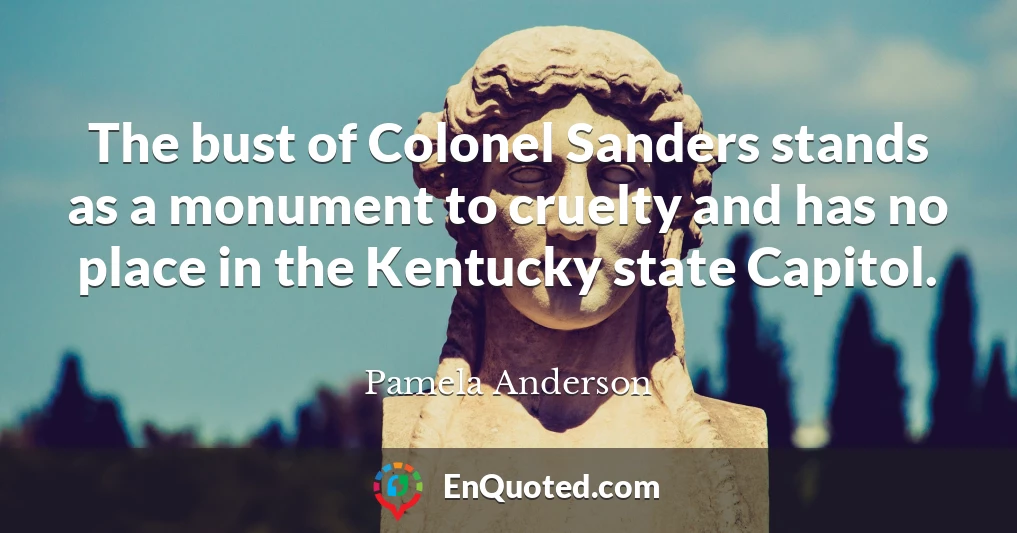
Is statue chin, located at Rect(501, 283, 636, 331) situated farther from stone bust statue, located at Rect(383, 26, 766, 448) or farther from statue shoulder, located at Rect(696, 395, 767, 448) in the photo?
statue shoulder, located at Rect(696, 395, 767, 448)

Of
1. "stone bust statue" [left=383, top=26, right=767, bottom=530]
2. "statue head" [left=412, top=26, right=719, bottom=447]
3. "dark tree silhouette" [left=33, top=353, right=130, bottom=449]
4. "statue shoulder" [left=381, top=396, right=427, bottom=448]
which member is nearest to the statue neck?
"stone bust statue" [left=383, top=26, right=767, bottom=530]

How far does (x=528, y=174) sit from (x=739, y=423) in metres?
1.92

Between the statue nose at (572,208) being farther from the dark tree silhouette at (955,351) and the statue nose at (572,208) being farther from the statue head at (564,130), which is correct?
the dark tree silhouette at (955,351)

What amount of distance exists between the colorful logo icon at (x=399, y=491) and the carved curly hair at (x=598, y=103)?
0.19 metres

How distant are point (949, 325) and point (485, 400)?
20.3m

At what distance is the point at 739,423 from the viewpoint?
34.8 feet

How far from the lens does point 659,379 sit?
10.4 metres

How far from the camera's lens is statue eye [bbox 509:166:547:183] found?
985cm

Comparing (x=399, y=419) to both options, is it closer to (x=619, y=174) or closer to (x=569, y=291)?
(x=569, y=291)

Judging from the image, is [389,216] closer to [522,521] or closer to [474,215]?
[474,215]

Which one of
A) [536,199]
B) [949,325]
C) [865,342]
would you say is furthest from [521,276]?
[949,325]

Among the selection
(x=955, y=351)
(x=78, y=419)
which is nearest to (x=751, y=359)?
(x=955, y=351)

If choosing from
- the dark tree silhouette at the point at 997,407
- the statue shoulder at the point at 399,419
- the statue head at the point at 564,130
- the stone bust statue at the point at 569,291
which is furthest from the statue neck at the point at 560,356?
the dark tree silhouette at the point at 997,407

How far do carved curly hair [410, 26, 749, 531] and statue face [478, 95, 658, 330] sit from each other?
10 centimetres
